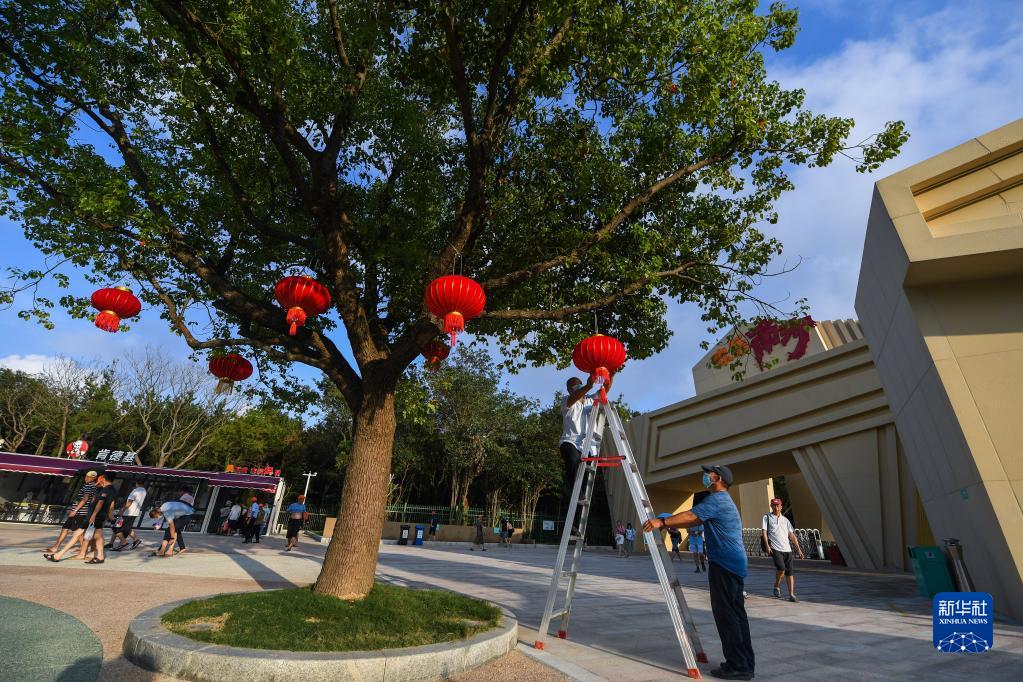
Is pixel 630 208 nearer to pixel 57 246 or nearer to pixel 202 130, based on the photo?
pixel 202 130

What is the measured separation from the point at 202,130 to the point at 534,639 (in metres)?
8.35

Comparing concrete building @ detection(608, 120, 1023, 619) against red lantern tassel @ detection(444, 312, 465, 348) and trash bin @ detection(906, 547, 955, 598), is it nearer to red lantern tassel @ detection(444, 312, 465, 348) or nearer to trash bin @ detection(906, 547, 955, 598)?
trash bin @ detection(906, 547, 955, 598)

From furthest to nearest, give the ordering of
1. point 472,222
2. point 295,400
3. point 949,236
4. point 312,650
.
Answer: point 295,400 → point 949,236 → point 472,222 → point 312,650

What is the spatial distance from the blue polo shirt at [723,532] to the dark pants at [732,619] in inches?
3.3

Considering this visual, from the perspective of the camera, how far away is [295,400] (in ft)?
33.4

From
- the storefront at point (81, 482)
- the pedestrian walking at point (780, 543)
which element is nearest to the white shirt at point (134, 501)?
the storefront at point (81, 482)

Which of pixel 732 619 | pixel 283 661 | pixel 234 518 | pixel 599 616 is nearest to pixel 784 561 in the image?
pixel 599 616

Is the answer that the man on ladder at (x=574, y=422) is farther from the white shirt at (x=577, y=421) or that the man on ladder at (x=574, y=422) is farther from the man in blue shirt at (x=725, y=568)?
the man in blue shirt at (x=725, y=568)

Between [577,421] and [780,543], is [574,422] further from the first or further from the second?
[780,543]

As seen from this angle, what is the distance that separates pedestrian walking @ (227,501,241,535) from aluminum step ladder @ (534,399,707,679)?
17.8m

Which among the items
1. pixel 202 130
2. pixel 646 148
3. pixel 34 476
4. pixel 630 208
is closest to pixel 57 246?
pixel 202 130

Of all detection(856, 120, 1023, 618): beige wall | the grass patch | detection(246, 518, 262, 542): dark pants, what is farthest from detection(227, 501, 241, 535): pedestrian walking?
detection(856, 120, 1023, 618): beige wall

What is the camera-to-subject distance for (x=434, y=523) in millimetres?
28578

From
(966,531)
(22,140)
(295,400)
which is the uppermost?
(22,140)
